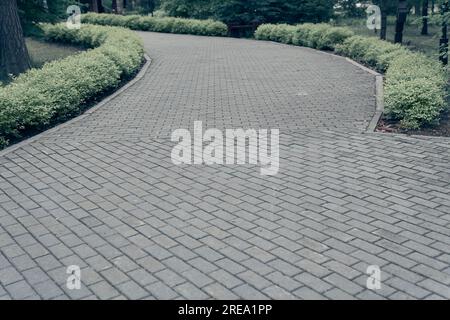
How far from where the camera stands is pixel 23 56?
50.2ft

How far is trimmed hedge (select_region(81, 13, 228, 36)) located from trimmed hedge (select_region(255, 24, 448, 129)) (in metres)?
10.1

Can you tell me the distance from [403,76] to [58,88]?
810 centimetres

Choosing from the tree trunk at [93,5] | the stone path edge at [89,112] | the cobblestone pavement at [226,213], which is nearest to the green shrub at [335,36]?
the stone path edge at [89,112]

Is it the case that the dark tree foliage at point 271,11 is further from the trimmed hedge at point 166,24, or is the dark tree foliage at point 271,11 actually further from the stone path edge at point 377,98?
the stone path edge at point 377,98

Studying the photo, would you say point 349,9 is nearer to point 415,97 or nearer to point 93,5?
point 93,5

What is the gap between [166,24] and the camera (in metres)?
32.1

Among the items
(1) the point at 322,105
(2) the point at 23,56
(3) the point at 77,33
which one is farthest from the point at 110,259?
(3) the point at 77,33

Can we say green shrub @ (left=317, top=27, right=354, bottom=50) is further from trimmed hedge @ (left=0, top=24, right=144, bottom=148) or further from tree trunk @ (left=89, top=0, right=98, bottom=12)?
tree trunk @ (left=89, top=0, right=98, bottom=12)

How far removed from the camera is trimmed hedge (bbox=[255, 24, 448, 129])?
968 cm

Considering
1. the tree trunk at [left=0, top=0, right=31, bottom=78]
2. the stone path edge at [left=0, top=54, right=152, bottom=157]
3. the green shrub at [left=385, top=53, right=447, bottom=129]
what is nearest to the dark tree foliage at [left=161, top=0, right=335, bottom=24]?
the stone path edge at [left=0, top=54, right=152, bottom=157]

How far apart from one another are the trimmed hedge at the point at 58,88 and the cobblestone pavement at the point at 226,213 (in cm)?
49


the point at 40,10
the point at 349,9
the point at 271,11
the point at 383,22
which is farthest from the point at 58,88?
the point at 349,9
